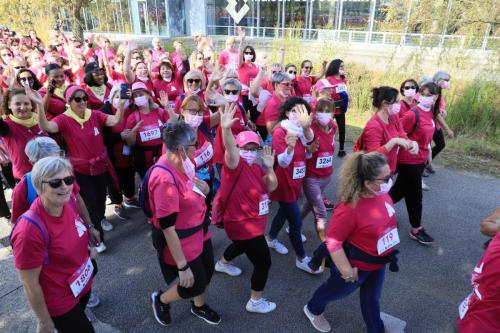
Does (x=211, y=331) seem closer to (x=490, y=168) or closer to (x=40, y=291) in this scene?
(x=40, y=291)

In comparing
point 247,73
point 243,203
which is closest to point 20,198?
point 243,203

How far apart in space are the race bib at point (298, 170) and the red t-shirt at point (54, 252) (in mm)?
2157

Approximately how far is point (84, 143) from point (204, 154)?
4.38 ft

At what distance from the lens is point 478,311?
207cm

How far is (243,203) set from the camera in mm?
3072

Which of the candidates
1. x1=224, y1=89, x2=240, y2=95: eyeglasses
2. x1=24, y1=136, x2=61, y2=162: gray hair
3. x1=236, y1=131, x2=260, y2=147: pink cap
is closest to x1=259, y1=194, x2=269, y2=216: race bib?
x1=236, y1=131, x2=260, y2=147: pink cap

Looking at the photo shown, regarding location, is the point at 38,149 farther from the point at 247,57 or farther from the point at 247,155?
the point at 247,57

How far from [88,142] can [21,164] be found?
2.61ft

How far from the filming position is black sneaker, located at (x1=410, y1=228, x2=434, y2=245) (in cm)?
439

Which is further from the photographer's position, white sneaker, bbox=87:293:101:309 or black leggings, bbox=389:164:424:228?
black leggings, bbox=389:164:424:228

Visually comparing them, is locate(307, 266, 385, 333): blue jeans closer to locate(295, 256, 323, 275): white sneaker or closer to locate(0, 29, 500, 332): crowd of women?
locate(0, 29, 500, 332): crowd of women

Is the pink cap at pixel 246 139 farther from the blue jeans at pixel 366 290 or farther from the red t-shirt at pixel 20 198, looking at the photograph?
the red t-shirt at pixel 20 198

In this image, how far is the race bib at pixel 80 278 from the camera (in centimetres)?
228

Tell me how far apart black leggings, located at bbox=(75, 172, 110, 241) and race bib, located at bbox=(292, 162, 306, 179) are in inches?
89.5
